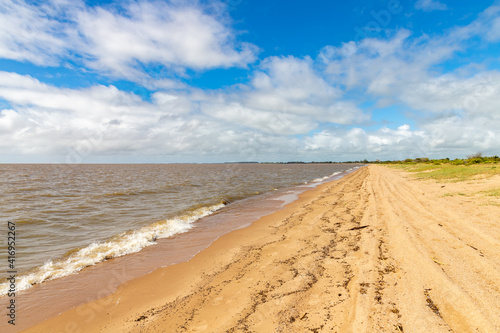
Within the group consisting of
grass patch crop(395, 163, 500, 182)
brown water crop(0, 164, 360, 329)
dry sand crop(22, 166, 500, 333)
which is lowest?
brown water crop(0, 164, 360, 329)

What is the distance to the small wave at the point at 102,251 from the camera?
6633 mm

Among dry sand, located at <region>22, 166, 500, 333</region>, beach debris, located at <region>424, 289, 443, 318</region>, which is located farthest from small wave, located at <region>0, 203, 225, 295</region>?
beach debris, located at <region>424, 289, 443, 318</region>

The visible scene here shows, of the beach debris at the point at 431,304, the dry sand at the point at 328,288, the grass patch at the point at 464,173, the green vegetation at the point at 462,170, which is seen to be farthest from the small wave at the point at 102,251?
the green vegetation at the point at 462,170

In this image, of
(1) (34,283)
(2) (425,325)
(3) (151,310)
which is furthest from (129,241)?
(2) (425,325)

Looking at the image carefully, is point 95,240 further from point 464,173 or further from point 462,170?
point 462,170

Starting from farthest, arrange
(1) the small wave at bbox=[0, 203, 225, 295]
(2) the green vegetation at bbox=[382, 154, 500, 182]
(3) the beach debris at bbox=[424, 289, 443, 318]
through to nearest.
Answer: (2) the green vegetation at bbox=[382, 154, 500, 182] → (1) the small wave at bbox=[0, 203, 225, 295] → (3) the beach debris at bbox=[424, 289, 443, 318]

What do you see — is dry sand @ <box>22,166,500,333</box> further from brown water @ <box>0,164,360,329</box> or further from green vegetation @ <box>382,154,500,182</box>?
green vegetation @ <box>382,154,500,182</box>

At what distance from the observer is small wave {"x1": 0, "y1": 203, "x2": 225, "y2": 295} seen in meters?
6.63

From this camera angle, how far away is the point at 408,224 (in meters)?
8.74

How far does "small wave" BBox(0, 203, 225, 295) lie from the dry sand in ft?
8.33

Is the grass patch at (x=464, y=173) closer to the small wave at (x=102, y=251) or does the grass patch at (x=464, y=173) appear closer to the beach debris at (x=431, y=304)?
the beach debris at (x=431, y=304)

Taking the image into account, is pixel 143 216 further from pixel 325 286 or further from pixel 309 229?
pixel 325 286

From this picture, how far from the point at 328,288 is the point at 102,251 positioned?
27.0ft

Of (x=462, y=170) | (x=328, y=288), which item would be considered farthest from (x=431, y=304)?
(x=462, y=170)
